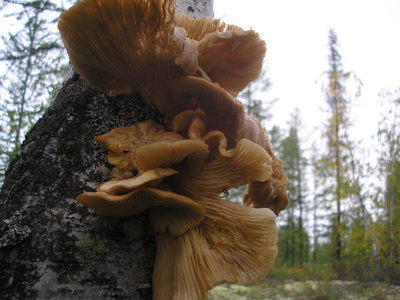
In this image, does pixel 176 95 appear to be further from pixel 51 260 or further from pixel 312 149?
pixel 312 149

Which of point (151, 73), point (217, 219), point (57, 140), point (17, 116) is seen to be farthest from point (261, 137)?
point (17, 116)

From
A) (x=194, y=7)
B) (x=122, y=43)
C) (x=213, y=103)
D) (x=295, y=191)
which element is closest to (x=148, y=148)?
(x=213, y=103)

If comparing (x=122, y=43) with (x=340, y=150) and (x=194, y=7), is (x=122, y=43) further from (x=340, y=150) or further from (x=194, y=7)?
Answer: (x=340, y=150)

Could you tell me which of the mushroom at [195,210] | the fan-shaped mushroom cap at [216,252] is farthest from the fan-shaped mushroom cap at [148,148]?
the fan-shaped mushroom cap at [216,252]

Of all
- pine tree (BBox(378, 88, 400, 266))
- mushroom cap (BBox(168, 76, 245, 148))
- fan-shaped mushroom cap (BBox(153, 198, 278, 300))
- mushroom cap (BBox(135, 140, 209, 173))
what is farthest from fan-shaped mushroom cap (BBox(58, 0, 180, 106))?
pine tree (BBox(378, 88, 400, 266))

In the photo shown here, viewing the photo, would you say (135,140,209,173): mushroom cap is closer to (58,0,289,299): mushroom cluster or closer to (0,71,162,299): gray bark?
(58,0,289,299): mushroom cluster

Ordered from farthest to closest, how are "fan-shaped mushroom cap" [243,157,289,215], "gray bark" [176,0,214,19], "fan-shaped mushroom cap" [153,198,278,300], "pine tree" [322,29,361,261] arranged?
1. "pine tree" [322,29,361,261]
2. "gray bark" [176,0,214,19]
3. "fan-shaped mushroom cap" [243,157,289,215]
4. "fan-shaped mushroom cap" [153,198,278,300]
